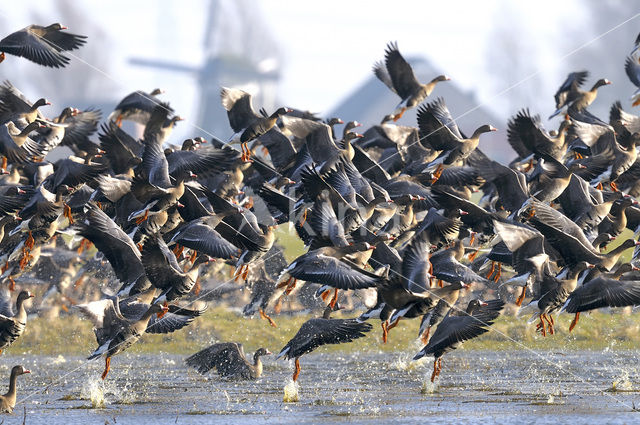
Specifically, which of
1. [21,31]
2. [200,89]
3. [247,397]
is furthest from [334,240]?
[200,89]

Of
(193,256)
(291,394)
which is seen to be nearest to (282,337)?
(193,256)

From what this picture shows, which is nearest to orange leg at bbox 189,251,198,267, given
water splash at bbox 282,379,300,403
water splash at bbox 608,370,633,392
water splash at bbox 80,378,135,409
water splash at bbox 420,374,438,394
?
water splash at bbox 80,378,135,409

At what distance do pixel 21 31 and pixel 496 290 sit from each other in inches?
557

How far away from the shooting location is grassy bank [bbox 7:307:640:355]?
2959cm

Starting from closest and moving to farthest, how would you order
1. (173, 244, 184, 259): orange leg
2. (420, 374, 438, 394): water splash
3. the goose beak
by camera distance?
the goose beak
(173, 244, 184, 259): orange leg
(420, 374, 438, 394): water splash

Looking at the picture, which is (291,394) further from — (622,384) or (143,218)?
(622,384)

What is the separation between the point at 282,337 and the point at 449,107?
355 ft

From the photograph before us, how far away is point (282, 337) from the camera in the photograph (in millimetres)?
30812

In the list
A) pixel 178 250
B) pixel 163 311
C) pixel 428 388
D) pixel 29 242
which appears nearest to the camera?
pixel 163 311

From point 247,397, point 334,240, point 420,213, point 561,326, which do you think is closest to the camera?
point 334,240

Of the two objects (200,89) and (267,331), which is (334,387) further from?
(200,89)

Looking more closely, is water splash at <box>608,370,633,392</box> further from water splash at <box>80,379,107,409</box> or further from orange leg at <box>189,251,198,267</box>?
water splash at <box>80,379,107,409</box>

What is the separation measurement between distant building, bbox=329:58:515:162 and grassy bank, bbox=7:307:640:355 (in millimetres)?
97362

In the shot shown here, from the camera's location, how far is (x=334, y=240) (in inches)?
711
